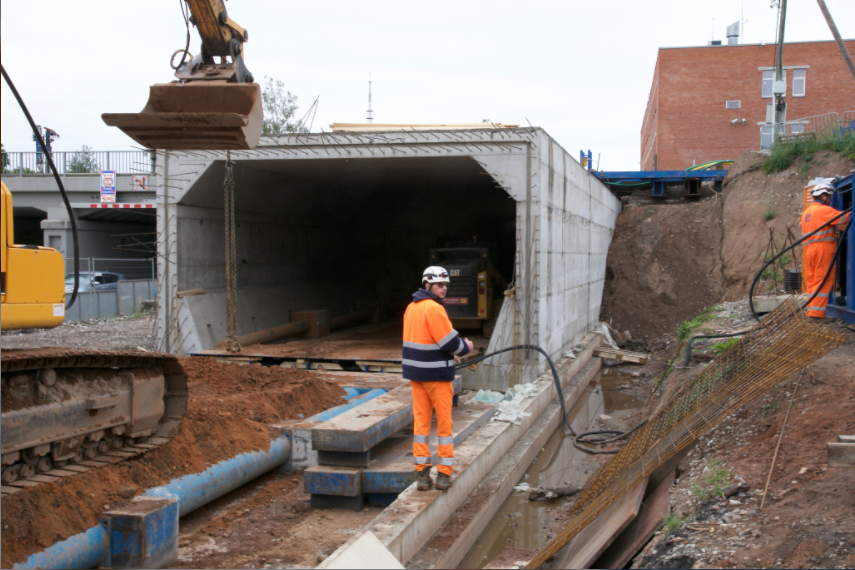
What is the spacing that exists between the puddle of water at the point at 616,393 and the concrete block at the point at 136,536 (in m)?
9.72

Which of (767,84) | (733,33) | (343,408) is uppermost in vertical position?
(733,33)

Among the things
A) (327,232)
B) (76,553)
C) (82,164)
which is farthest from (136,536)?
(82,164)

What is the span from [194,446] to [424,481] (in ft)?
7.36

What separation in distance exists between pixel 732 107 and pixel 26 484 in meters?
45.7

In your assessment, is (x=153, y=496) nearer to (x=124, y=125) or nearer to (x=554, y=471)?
(x=124, y=125)

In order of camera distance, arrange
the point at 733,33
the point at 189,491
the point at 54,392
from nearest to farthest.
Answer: the point at 54,392
the point at 189,491
the point at 733,33

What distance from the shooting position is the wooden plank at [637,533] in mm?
5582

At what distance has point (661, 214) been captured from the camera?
88.2 ft

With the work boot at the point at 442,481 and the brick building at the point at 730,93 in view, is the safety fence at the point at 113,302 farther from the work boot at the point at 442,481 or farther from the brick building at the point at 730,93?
the brick building at the point at 730,93

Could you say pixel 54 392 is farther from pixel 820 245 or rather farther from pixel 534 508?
pixel 820 245

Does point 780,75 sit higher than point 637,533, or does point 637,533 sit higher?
point 780,75

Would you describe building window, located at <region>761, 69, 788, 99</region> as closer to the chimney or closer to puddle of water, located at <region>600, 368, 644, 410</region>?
the chimney

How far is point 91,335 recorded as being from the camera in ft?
58.3

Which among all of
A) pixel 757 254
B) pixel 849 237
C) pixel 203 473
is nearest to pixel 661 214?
pixel 757 254
